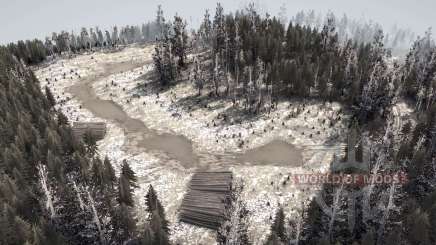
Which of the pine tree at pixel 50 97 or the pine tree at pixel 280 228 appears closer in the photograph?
the pine tree at pixel 280 228

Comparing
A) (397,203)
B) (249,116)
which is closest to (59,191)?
(249,116)

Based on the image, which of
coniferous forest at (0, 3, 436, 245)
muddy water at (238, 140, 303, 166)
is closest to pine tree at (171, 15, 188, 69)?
coniferous forest at (0, 3, 436, 245)

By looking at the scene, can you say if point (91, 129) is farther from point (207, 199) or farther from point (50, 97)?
point (207, 199)

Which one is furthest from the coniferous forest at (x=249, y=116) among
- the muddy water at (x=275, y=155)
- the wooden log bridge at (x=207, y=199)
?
the muddy water at (x=275, y=155)

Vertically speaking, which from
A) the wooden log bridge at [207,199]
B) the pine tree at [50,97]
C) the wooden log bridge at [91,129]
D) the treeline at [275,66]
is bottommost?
the wooden log bridge at [207,199]

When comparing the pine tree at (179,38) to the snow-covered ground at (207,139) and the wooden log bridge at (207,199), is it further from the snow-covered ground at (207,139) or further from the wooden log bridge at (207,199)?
the wooden log bridge at (207,199)

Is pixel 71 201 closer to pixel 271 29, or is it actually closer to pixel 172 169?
pixel 172 169
